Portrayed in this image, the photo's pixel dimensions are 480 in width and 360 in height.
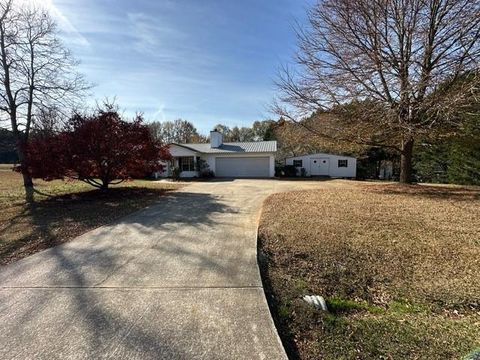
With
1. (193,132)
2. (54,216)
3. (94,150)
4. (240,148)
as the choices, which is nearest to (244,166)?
(240,148)

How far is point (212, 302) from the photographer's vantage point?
3.67 m

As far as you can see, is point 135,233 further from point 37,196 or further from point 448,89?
point 448,89

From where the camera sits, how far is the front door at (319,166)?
2939cm

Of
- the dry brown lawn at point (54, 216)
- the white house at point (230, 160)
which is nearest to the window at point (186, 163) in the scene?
the white house at point (230, 160)

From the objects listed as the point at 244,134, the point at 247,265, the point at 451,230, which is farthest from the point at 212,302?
the point at 244,134

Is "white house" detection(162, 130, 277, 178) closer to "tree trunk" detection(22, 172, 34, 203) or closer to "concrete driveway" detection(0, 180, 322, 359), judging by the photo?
"tree trunk" detection(22, 172, 34, 203)

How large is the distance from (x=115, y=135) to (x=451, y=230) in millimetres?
11413

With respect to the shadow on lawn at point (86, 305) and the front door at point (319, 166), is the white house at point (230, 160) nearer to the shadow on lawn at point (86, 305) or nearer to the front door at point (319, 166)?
the front door at point (319, 166)

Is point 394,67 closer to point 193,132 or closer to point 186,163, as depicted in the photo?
point 186,163

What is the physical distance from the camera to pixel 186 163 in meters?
27.6

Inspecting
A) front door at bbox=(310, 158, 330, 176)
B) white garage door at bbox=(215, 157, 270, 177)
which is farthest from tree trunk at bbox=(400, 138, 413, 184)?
front door at bbox=(310, 158, 330, 176)

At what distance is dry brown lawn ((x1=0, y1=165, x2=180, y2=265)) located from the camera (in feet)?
21.1

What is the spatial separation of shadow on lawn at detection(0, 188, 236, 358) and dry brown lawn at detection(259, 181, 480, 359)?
1.20 m

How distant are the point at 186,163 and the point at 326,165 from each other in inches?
499
